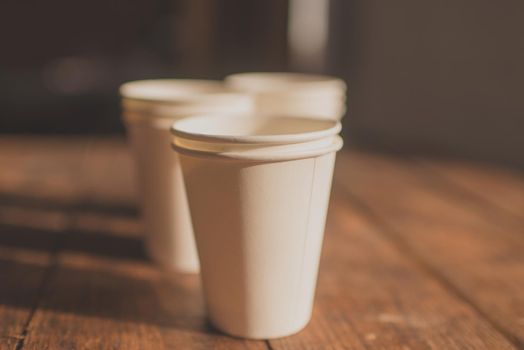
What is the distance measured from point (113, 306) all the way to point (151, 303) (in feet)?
0.16

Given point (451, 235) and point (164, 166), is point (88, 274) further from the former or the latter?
point (451, 235)

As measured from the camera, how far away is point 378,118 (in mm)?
2256

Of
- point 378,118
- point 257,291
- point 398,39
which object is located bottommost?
point 378,118

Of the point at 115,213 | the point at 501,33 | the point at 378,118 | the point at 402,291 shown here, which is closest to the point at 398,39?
the point at 378,118

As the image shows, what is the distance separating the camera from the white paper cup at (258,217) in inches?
25.5

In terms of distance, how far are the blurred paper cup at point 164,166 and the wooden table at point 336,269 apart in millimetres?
40

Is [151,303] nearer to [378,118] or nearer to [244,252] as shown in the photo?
[244,252]

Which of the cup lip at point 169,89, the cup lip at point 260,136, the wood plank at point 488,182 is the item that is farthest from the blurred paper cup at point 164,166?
the wood plank at point 488,182

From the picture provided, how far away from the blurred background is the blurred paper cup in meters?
1.00

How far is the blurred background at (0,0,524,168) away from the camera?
5.74 feet

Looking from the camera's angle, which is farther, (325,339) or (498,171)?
(498,171)

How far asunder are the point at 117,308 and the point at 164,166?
0.21m

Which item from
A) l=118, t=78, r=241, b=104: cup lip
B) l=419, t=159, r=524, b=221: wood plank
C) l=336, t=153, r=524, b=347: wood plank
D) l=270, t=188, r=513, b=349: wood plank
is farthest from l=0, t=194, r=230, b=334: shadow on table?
l=419, t=159, r=524, b=221: wood plank

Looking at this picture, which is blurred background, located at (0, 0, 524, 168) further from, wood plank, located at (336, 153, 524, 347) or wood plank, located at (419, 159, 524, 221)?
wood plank, located at (336, 153, 524, 347)
